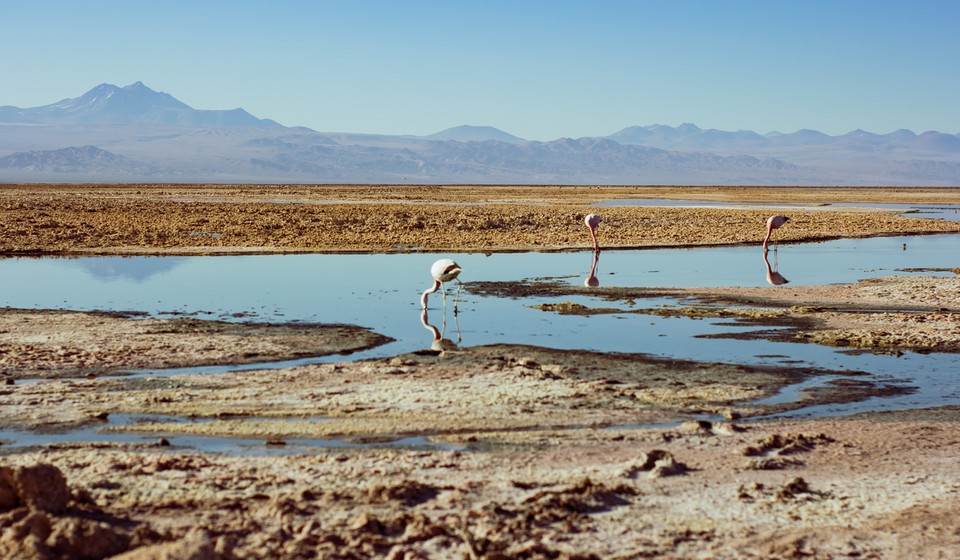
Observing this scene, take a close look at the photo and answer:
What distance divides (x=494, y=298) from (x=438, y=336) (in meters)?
4.29

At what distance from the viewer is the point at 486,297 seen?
19.6m

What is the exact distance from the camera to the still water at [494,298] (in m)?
13.9

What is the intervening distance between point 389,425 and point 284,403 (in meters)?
1.35

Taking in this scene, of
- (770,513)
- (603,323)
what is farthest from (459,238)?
(770,513)

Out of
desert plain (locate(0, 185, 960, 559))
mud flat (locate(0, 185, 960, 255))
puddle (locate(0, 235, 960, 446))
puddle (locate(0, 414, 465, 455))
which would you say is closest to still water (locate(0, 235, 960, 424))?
puddle (locate(0, 235, 960, 446))

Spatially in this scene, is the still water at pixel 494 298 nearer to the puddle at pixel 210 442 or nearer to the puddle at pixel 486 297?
the puddle at pixel 486 297

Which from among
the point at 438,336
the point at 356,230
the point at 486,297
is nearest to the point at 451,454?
the point at 438,336

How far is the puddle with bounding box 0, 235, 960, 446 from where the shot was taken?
13.4 meters

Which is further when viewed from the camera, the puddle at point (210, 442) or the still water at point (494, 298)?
the still water at point (494, 298)

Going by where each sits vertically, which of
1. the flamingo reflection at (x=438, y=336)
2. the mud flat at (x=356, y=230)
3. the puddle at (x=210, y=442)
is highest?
the mud flat at (x=356, y=230)

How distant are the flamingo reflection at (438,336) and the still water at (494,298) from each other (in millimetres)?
49

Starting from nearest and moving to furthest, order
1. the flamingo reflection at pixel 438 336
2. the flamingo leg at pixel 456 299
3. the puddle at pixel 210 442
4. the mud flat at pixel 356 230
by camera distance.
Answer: the puddle at pixel 210 442 → the flamingo reflection at pixel 438 336 → the flamingo leg at pixel 456 299 → the mud flat at pixel 356 230

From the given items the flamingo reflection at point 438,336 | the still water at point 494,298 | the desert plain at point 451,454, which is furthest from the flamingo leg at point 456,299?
the desert plain at point 451,454

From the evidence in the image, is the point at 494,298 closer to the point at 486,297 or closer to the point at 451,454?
the point at 486,297
